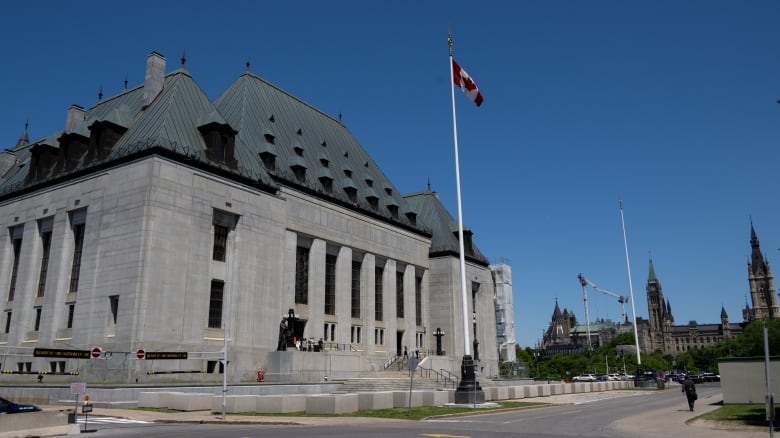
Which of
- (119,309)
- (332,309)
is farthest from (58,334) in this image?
(332,309)

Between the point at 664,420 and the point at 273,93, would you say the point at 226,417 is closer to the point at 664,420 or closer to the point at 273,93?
the point at 664,420

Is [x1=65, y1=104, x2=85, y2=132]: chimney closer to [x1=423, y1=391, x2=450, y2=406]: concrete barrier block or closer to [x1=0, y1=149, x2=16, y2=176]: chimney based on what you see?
[x1=0, y1=149, x2=16, y2=176]: chimney

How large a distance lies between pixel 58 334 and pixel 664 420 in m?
38.3

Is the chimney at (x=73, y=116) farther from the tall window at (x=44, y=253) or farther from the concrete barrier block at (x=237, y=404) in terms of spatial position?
the concrete barrier block at (x=237, y=404)

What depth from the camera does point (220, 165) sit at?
150ft

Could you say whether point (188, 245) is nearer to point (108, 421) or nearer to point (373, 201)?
point (108, 421)

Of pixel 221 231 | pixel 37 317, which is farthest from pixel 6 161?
pixel 221 231

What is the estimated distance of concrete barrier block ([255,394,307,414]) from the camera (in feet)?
90.4

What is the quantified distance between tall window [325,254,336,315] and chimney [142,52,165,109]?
66.3 ft

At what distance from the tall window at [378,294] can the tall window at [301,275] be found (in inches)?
419

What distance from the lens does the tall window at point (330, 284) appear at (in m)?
56.4

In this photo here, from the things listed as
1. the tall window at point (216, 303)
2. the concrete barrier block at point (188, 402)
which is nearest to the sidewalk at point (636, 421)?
the concrete barrier block at point (188, 402)

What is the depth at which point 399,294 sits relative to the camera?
220 feet

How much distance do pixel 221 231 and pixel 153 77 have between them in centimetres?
1450
